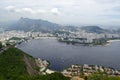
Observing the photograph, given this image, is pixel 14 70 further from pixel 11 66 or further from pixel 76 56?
pixel 76 56

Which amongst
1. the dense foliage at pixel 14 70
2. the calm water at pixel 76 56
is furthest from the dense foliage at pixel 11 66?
the calm water at pixel 76 56

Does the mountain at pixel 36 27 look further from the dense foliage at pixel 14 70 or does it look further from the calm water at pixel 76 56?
the dense foliage at pixel 14 70

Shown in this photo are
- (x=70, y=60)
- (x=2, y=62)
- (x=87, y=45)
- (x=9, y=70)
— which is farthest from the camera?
(x=87, y=45)

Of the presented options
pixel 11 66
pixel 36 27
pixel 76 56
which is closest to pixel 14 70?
pixel 11 66

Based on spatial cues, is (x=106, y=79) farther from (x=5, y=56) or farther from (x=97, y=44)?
(x=97, y=44)

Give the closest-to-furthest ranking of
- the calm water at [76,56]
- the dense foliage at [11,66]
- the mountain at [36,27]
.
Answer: the dense foliage at [11,66] < the calm water at [76,56] < the mountain at [36,27]

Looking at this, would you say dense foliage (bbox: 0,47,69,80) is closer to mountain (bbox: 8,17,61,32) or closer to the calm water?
the calm water

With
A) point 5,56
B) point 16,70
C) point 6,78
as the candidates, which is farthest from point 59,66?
point 6,78

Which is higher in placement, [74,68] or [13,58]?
[13,58]
